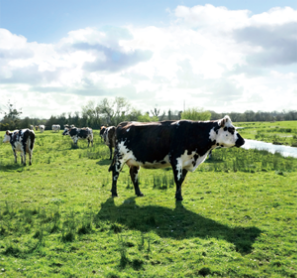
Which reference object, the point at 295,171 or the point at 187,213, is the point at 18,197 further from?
the point at 295,171

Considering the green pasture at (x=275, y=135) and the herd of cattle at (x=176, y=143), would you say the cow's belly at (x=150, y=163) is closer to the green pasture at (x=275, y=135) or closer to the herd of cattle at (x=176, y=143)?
the herd of cattle at (x=176, y=143)

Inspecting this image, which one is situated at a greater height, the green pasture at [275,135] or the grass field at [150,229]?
the green pasture at [275,135]

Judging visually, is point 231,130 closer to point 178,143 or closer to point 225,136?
point 225,136

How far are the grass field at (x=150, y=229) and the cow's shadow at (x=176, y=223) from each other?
24mm

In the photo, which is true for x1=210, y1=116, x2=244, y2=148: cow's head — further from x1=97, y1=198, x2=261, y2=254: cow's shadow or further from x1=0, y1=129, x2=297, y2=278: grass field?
x1=97, y1=198, x2=261, y2=254: cow's shadow

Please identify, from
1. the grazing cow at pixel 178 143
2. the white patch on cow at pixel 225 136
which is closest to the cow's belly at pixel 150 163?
the grazing cow at pixel 178 143

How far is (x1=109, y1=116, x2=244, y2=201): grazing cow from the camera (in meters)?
8.00

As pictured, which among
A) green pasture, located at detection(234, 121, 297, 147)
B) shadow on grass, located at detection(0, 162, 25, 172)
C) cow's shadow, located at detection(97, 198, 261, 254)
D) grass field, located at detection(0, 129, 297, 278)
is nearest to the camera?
grass field, located at detection(0, 129, 297, 278)

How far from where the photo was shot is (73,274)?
4379 mm

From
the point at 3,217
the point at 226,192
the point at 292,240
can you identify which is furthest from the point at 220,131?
the point at 3,217

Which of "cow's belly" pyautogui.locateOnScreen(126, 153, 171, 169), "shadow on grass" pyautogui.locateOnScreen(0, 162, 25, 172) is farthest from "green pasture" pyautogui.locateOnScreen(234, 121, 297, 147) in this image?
"shadow on grass" pyautogui.locateOnScreen(0, 162, 25, 172)

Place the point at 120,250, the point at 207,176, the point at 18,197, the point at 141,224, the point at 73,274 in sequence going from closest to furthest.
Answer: the point at 73,274, the point at 120,250, the point at 141,224, the point at 18,197, the point at 207,176

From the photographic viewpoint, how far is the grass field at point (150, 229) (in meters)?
4.57

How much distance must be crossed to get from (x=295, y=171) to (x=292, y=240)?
909 centimetres
